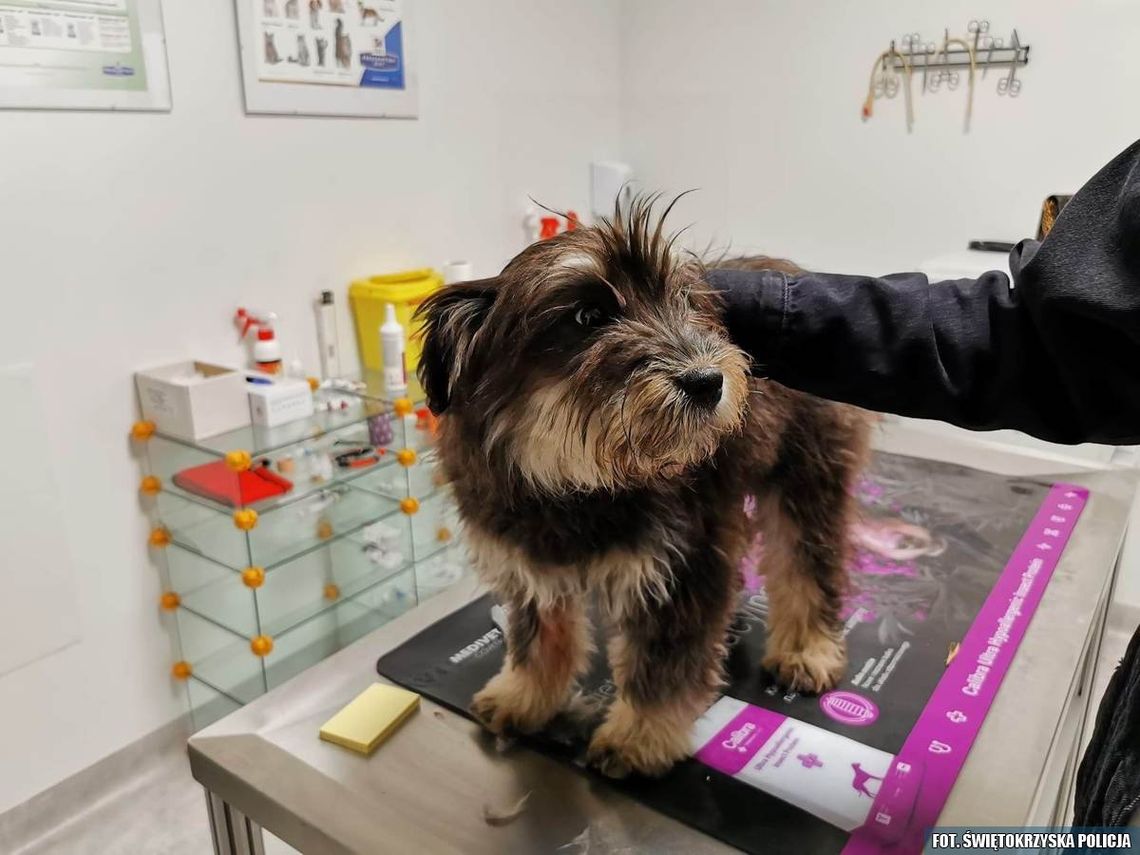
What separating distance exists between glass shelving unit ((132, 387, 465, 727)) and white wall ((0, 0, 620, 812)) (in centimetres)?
9

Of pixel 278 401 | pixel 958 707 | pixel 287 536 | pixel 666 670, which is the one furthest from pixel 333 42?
pixel 958 707

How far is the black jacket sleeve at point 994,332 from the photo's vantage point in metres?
0.90

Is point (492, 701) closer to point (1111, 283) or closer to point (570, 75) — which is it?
point (1111, 283)

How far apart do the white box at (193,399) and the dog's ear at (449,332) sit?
50.9 inches

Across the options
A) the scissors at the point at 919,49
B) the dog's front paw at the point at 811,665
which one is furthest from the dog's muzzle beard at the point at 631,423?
the scissors at the point at 919,49

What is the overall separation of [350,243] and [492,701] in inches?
70.2

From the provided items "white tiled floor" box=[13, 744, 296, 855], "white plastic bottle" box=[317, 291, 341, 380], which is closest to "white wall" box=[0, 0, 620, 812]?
"white plastic bottle" box=[317, 291, 341, 380]

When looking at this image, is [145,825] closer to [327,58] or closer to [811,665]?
[811,665]

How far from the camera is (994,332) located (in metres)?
1.02

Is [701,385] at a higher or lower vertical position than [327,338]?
higher

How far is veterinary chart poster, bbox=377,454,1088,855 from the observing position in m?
1.28

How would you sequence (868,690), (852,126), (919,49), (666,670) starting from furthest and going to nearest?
1. (852,126)
2. (919,49)
3. (868,690)
4. (666,670)

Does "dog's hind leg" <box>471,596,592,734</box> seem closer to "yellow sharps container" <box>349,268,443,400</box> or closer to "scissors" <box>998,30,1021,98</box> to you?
"yellow sharps container" <box>349,268,443,400</box>

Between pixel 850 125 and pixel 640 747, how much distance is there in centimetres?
263
